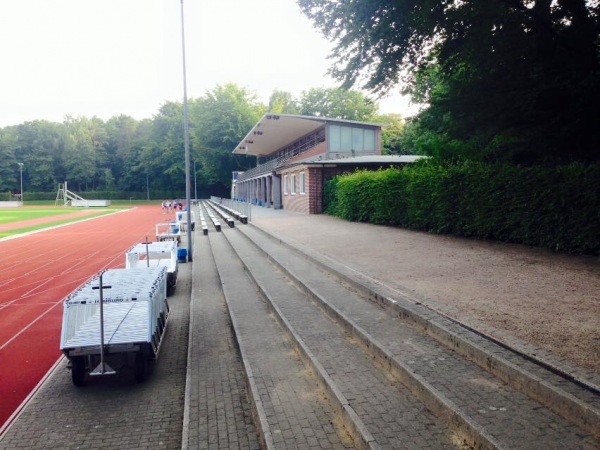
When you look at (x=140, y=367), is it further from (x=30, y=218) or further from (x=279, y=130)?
(x=30, y=218)

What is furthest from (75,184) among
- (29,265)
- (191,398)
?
(191,398)

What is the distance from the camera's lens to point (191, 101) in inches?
3428

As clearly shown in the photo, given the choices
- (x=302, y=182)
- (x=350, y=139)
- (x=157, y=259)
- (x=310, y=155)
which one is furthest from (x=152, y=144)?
(x=157, y=259)

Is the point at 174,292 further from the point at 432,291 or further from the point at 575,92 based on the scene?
the point at 575,92

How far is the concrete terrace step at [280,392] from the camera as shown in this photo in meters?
3.90

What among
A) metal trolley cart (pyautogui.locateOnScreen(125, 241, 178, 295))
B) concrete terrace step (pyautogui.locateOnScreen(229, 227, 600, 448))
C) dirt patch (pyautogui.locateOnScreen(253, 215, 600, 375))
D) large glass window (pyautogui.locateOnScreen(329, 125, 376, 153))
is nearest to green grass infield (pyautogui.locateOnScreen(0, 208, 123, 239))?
metal trolley cart (pyautogui.locateOnScreen(125, 241, 178, 295))

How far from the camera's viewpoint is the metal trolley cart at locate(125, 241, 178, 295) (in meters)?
11.1

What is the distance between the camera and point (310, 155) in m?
40.0

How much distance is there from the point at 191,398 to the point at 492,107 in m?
→ 9.08

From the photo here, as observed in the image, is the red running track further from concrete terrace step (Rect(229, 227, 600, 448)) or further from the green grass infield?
concrete terrace step (Rect(229, 227, 600, 448))

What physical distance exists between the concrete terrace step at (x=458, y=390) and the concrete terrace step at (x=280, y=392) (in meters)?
0.90

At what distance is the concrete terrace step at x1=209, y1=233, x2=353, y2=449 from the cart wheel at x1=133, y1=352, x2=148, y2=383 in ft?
4.25

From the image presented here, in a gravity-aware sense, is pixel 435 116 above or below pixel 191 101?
below

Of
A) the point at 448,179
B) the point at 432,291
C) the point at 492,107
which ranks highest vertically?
the point at 492,107
